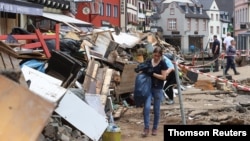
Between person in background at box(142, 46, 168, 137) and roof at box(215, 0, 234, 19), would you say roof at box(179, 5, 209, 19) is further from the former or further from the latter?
person in background at box(142, 46, 168, 137)

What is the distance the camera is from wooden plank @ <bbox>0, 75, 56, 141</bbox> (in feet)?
18.2

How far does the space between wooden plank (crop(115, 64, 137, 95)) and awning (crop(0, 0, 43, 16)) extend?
4.69 meters

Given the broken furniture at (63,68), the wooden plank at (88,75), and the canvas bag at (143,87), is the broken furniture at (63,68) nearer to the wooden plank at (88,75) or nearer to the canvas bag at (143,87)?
the wooden plank at (88,75)

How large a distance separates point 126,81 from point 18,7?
5.47 meters

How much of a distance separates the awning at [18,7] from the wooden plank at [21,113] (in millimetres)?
10760

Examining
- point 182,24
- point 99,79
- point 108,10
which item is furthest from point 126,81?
point 182,24

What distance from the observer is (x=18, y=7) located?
17.3 m

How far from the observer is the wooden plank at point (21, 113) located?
18.2 ft

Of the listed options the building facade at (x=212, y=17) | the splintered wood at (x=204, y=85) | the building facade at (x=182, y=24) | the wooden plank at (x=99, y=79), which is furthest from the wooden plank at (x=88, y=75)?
the building facade at (x=212, y=17)

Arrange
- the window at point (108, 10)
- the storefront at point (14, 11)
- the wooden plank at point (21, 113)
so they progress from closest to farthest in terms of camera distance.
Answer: the wooden plank at point (21, 113) < the storefront at point (14, 11) < the window at point (108, 10)

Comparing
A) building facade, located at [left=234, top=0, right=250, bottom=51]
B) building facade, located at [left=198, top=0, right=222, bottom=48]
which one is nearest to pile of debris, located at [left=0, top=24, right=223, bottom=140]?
building facade, located at [left=234, top=0, right=250, bottom=51]

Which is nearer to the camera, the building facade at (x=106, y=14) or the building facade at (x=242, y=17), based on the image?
the building facade at (x=106, y=14)

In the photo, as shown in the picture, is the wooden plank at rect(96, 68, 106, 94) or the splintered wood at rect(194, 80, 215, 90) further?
the splintered wood at rect(194, 80, 215, 90)

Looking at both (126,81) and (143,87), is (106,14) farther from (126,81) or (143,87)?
(143,87)
